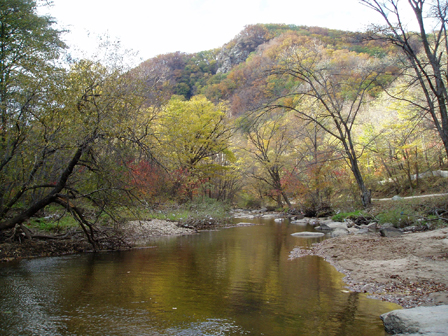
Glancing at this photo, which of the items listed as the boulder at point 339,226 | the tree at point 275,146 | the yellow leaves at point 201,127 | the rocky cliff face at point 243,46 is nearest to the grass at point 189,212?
the yellow leaves at point 201,127

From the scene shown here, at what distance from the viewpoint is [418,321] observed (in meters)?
3.66

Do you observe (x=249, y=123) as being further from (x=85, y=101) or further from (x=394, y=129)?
(x=394, y=129)

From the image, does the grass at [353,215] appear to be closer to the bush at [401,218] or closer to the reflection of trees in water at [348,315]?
the bush at [401,218]

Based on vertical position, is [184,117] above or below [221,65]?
below

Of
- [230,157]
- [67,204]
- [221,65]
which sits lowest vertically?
[67,204]

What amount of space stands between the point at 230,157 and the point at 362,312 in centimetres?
2319

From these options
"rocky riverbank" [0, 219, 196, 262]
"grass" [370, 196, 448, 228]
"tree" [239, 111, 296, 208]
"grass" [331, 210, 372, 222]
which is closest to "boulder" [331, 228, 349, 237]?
"grass" [370, 196, 448, 228]

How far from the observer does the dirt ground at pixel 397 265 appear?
17.3 feet

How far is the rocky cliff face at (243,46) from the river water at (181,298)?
88330mm

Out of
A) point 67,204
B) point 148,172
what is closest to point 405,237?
point 67,204

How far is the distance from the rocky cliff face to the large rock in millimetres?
91765

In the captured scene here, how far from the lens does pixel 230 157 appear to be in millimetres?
27641

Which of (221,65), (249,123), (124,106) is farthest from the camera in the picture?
(221,65)

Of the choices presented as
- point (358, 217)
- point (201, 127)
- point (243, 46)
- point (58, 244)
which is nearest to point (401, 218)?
point (358, 217)
